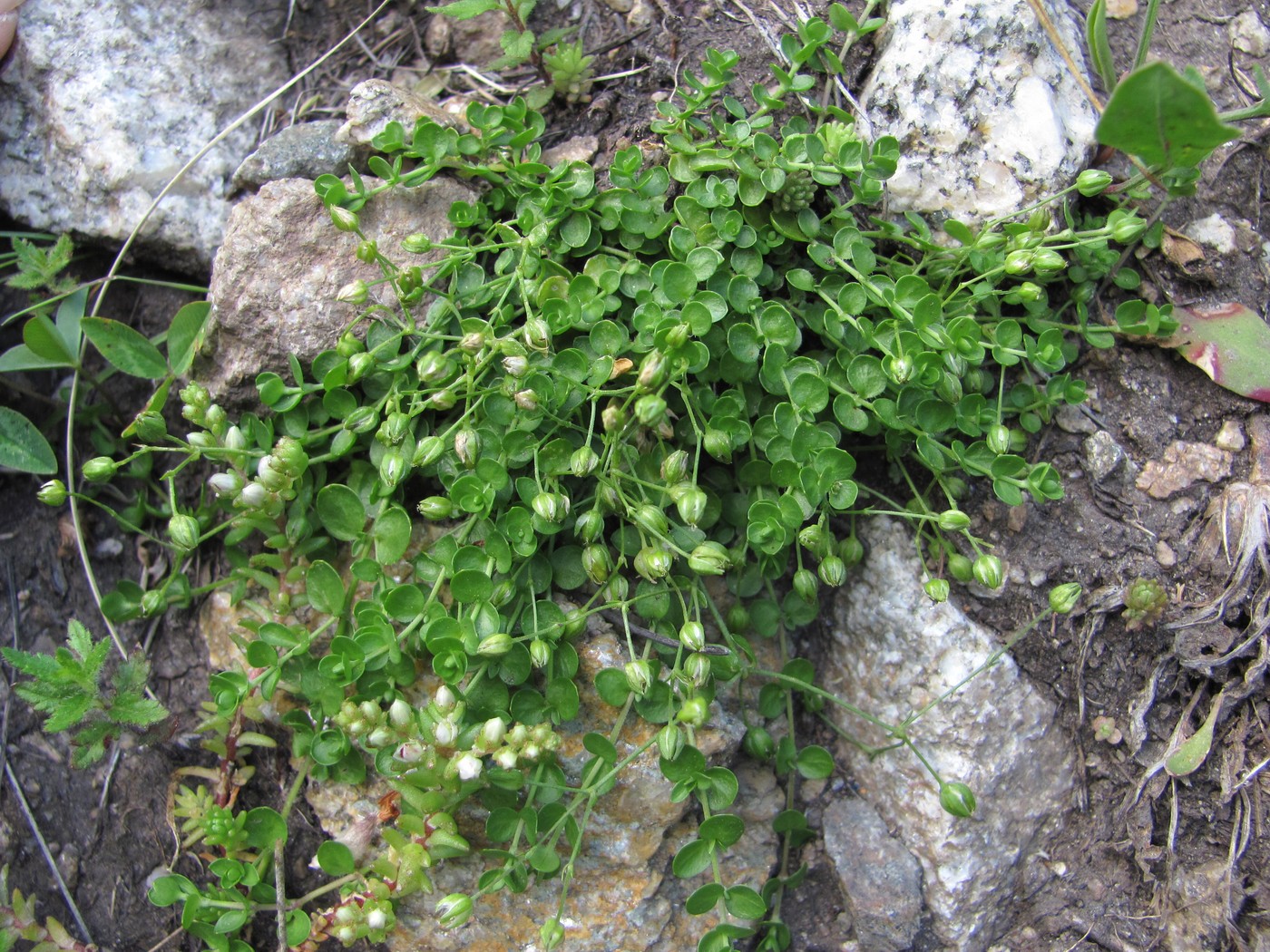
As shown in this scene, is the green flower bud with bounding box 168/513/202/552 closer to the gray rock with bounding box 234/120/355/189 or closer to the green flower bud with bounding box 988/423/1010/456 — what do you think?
the gray rock with bounding box 234/120/355/189

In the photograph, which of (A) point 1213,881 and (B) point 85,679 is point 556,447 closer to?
(B) point 85,679

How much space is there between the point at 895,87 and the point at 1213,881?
87.4 inches

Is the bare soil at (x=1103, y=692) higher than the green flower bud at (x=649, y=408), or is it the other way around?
the green flower bud at (x=649, y=408)

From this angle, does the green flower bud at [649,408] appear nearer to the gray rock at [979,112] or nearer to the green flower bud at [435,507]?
the green flower bud at [435,507]

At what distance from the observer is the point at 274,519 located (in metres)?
2.42

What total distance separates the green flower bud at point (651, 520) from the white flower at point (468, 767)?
25.2 inches

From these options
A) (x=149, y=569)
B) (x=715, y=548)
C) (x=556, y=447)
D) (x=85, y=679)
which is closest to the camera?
(x=715, y=548)

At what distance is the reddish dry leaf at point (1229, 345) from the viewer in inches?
94.4

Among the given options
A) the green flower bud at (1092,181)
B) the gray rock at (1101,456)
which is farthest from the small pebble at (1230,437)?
the green flower bud at (1092,181)

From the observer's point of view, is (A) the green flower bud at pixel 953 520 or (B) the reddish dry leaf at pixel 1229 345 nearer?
(A) the green flower bud at pixel 953 520

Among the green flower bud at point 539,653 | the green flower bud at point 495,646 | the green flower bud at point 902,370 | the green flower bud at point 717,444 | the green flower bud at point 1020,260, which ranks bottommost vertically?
the green flower bud at point 539,653

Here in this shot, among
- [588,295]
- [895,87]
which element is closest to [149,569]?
[588,295]

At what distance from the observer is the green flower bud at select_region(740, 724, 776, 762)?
236 centimetres

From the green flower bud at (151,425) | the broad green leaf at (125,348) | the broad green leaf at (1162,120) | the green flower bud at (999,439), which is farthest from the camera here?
the broad green leaf at (125,348)
